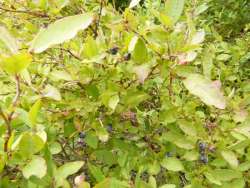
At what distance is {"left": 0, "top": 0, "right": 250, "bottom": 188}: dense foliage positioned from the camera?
92 cm

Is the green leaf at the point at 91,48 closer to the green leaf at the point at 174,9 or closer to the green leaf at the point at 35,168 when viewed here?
the green leaf at the point at 174,9

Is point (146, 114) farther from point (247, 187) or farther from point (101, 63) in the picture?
point (247, 187)

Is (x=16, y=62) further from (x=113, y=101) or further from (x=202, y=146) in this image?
(x=202, y=146)

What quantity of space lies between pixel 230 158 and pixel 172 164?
13cm

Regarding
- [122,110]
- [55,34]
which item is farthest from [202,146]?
[55,34]

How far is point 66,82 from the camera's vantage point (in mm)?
1127

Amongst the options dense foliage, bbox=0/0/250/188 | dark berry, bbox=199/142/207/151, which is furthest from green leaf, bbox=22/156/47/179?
dark berry, bbox=199/142/207/151

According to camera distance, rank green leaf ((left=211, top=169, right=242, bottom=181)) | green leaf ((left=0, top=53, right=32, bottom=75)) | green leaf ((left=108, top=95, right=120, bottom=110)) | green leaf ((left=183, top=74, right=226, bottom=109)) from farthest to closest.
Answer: green leaf ((left=211, top=169, right=242, bottom=181)) < green leaf ((left=108, top=95, right=120, bottom=110)) < green leaf ((left=183, top=74, right=226, bottom=109)) < green leaf ((left=0, top=53, right=32, bottom=75))

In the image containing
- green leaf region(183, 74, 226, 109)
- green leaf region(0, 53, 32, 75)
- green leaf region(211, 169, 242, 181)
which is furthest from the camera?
green leaf region(211, 169, 242, 181)

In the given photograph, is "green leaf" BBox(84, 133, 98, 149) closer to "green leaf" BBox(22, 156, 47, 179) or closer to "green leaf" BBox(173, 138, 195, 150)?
"green leaf" BBox(173, 138, 195, 150)

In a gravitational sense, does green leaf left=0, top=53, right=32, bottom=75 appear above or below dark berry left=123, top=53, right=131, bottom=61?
above

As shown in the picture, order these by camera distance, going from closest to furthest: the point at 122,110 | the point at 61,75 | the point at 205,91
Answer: the point at 205,91, the point at 61,75, the point at 122,110

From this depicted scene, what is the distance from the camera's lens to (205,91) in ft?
2.87

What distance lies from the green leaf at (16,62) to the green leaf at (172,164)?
0.49 metres
